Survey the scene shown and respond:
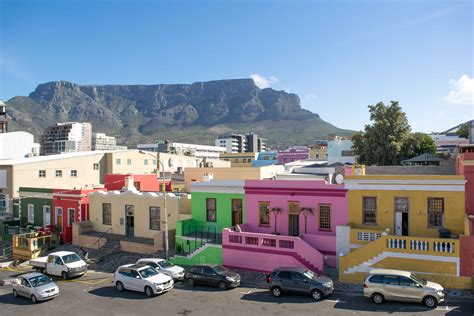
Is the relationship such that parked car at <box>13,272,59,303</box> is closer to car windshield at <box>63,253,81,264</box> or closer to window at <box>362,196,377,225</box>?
car windshield at <box>63,253,81,264</box>

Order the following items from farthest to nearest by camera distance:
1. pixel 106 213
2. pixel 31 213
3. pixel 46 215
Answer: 1. pixel 31 213
2. pixel 46 215
3. pixel 106 213

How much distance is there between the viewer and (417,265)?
2177 centimetres

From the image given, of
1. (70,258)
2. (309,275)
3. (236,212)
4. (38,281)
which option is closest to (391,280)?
(309,275)

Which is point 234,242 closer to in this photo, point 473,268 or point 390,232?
→ point 390,232

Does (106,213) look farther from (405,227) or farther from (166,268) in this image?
(405,227)

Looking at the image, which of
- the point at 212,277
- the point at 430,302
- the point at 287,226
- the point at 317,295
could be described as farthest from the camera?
the point at 287,226

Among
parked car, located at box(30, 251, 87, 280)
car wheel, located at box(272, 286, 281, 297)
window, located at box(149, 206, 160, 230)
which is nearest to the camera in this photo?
car wheel, located at box(272, 286, 281, 297)

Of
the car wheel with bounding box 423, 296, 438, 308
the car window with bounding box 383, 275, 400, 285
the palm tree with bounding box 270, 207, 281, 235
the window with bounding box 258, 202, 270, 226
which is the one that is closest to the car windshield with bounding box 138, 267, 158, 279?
the window with bounding box 258, 202, 270, 226

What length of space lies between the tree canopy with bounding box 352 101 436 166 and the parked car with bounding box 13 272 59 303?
1534 inches

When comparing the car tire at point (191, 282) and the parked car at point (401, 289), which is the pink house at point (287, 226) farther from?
the parked car at point (401, 289)

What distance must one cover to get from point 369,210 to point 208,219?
11632 mm

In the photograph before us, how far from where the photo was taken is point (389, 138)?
48969 mm

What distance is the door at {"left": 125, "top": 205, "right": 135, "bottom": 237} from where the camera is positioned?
113ft

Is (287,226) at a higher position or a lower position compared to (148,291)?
higher
